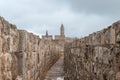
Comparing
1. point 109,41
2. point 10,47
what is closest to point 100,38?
point 109,41

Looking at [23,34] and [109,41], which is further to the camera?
[23,34]

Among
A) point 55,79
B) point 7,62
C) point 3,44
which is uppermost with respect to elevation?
point 3,44

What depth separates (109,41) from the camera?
14.5ft

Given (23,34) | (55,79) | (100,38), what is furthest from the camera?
(55,79)

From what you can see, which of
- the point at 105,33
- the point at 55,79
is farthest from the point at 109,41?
the point at 55,79

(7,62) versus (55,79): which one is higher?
(7,62)

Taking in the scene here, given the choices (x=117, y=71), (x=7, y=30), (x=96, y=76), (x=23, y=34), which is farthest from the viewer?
(x=23, y=34)

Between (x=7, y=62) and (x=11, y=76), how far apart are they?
0.37 metres

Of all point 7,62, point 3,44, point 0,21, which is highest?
point 0,21

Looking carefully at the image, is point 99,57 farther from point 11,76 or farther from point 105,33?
point 11,76

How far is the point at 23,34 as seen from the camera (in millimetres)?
6043

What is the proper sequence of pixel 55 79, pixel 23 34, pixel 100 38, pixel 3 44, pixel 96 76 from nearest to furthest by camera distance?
pixel 3 44 → pixel 100 38 → pixel 96 76 → pixel 23 34 → pixel 55 79

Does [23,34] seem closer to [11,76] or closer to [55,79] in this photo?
[11,76]

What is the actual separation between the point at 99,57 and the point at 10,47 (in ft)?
5.30
